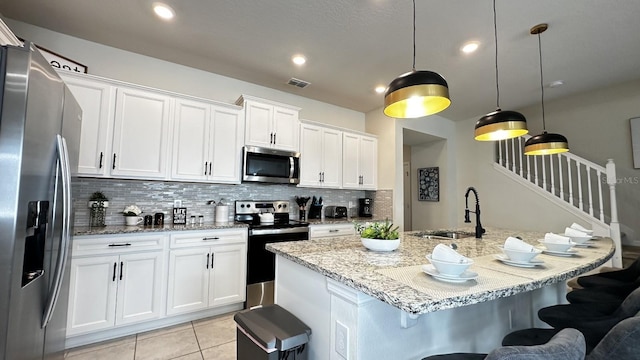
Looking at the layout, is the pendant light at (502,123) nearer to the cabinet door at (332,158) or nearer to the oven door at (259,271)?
the cabinet door at (332,158)

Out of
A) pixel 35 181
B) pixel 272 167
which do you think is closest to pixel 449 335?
pixel 35 181

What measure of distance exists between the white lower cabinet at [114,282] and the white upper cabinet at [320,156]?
207cm

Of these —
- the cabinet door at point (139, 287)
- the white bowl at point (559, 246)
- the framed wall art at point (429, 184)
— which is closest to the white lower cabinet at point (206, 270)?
the cabinet door at point (139, 287)

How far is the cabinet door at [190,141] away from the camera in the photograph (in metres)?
2.93

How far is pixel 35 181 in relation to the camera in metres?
1.19

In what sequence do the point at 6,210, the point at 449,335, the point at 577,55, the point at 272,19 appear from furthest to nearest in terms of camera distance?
the point at 577,55, the point at 272,19, the point at 449,335, the point at 6,210

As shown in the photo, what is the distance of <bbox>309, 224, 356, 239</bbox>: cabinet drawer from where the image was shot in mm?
3530

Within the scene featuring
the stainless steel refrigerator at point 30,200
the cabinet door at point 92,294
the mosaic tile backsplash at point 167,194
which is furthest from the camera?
the mosaic tile backsplash at point 167,194

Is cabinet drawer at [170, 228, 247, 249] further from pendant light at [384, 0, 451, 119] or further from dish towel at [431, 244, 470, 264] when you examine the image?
dish towel at [431, 244, 470, 264]

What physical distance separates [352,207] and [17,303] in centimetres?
412

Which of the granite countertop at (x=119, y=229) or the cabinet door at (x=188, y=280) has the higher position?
the granite countertop at (x=119, y=229)

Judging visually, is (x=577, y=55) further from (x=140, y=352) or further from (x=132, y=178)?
(x=140, y=352)

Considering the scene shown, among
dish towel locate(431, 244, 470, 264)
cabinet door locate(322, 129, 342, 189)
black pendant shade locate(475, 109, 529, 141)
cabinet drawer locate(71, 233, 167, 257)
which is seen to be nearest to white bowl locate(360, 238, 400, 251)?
dish towel locate(431, 244, 470, 264)

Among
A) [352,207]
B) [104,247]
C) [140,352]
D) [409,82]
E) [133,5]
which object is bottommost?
[140,352]
